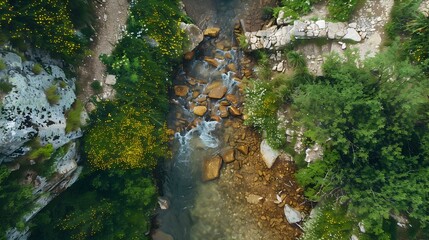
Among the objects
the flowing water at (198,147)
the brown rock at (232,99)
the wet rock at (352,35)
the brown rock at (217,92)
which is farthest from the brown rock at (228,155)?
the wet rock at (352,35)

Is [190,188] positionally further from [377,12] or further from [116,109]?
[377,12]

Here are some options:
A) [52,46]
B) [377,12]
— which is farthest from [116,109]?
[377,12]

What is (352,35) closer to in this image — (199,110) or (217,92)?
(217,92)

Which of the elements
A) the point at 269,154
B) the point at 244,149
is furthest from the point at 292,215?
the point at 244,149

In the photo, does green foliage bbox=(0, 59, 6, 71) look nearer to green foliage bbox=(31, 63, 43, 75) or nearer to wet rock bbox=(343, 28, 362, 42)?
green foliage bbox=(31, 63, 43, 75)

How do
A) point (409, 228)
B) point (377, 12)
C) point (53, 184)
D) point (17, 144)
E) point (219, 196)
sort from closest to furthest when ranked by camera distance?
point (17, 144), point (53, 184), point (409, 228), point (377, 12), point (219, 196)

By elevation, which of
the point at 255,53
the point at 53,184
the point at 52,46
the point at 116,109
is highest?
the point at 52,46

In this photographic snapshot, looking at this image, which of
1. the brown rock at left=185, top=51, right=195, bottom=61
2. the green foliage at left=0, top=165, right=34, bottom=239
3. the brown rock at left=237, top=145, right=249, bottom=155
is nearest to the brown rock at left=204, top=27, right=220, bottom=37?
the brown rock at left=185, top=51, right=195, bottom=61
